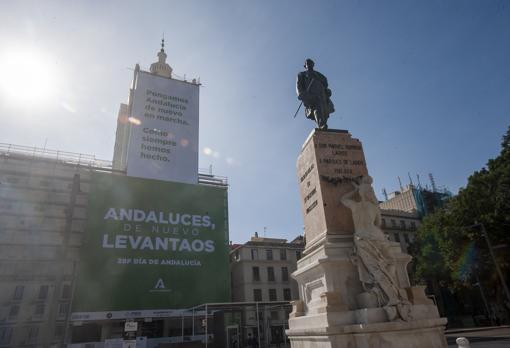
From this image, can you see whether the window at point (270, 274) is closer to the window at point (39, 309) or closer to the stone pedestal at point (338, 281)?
the window at point (39, 309)

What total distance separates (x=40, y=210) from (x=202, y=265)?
1605cm

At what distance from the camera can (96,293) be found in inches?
1074

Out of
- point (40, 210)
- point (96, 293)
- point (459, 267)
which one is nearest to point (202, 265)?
point (96, 293)

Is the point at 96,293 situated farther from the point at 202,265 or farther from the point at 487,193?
the point at 487,193

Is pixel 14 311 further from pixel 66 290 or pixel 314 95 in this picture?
pixel 314 95

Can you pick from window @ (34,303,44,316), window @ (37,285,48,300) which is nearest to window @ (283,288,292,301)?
window @ (37,285,48,300)

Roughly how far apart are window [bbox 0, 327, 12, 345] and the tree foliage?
38.1 metres

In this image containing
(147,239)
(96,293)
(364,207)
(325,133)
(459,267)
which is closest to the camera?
(364,207)

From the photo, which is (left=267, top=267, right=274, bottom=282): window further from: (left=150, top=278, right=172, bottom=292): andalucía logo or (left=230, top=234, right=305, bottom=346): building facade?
(left=150, top=278, right=172, bottom=292): andalucía logo

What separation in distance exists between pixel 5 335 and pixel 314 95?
119 feet

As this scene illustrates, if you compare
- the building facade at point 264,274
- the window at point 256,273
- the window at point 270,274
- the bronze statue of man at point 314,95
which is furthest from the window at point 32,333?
the bronze statue of man at point 314,95

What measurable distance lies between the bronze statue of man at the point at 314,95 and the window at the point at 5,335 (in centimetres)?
3562

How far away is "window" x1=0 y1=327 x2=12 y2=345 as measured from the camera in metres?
30.3

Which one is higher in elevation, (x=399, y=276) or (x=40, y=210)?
(x=40, y=210)
